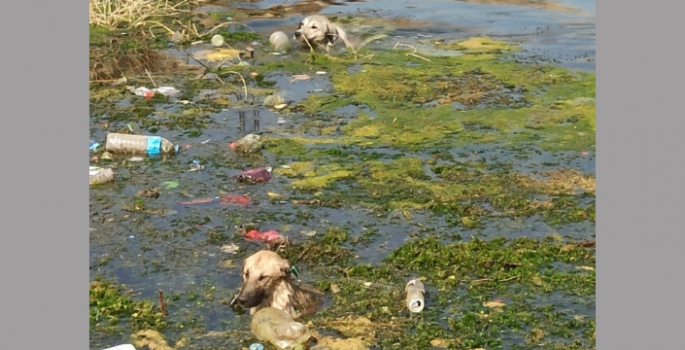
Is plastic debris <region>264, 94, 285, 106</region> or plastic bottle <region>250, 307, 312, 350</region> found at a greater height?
plastic debris <region>264, 94, 285, 106</region>

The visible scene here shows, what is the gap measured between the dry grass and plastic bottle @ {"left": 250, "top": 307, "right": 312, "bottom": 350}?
7.15 metres

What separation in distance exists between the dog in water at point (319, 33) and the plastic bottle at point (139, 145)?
328 cm

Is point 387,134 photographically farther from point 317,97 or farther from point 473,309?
point 473,309

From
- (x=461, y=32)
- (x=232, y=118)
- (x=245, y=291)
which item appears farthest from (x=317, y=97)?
(x=245, y=291)

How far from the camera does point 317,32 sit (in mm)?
11711

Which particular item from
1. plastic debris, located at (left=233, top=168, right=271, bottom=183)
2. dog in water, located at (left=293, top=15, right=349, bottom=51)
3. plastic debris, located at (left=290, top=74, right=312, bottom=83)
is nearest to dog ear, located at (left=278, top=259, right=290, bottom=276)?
plastic debris, located at (left=233, top=168, right=271, bottom=183)

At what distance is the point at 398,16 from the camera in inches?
519

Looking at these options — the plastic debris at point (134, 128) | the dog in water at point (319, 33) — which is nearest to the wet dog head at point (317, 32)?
the dog in water at point (319, 33)

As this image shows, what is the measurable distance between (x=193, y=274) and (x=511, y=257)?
2149 mm

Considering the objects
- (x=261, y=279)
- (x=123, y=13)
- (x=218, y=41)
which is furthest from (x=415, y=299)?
(x=123, y=13)

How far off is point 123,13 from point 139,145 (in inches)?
172

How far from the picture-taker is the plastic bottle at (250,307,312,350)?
602cm

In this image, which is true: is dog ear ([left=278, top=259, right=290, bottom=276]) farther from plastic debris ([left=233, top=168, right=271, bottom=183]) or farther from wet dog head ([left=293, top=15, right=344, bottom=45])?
wet dog head ([left=293, top=15, right=344, bottom=45])

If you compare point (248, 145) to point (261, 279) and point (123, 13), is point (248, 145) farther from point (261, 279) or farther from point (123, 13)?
point (123, 13)
